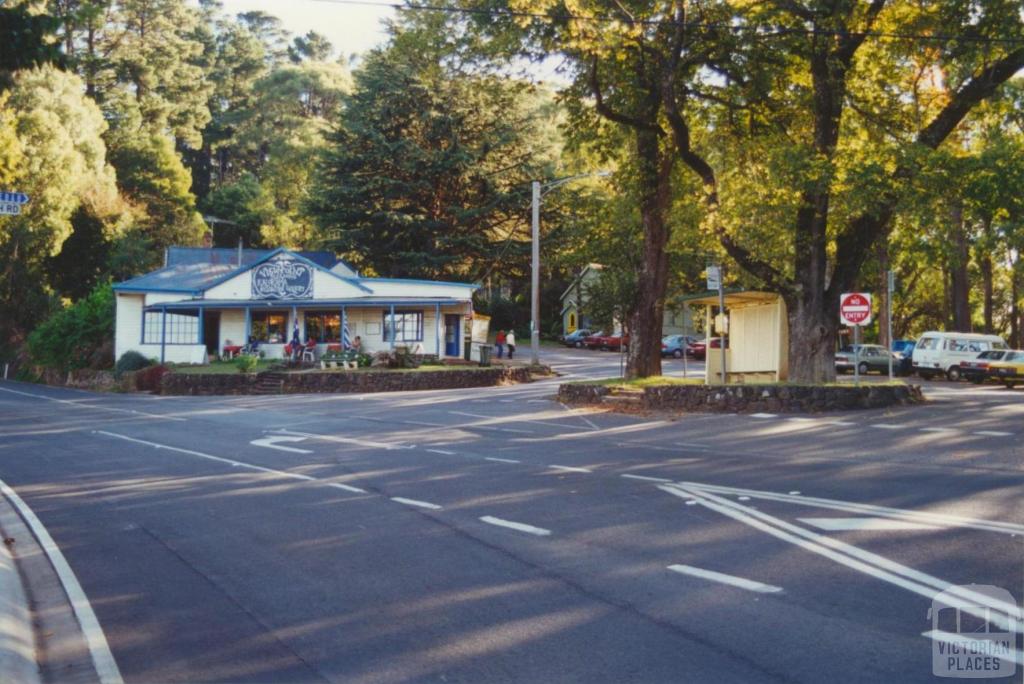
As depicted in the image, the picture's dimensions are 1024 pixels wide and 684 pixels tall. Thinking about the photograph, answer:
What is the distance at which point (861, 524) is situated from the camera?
923 cm

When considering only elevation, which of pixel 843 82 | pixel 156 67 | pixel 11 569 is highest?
pixel 156 67

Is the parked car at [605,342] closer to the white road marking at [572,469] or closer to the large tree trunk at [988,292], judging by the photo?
the large tree trunk at [988,292]

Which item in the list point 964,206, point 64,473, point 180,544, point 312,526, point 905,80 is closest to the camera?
point 180,544

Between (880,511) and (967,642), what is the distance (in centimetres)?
418

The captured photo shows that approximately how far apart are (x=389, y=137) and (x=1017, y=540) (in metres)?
48.0

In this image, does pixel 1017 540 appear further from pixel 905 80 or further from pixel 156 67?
pixel 156 67

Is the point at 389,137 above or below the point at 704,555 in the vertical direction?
above

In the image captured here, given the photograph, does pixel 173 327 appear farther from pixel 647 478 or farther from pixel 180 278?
pixel 647 478

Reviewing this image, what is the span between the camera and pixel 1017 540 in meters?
8.36

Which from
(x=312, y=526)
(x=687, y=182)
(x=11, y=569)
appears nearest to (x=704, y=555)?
(x=312, y=526)

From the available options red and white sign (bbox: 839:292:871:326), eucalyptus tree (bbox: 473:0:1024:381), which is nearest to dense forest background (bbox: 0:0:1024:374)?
eucalyptus tree (bbox: 473:0:1024:381)

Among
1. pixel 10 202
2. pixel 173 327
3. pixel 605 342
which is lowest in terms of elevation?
pixel 605 342

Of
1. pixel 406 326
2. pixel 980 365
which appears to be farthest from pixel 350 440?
pixel 980 365

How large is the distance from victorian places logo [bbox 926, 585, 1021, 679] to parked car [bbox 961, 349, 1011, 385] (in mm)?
32715
